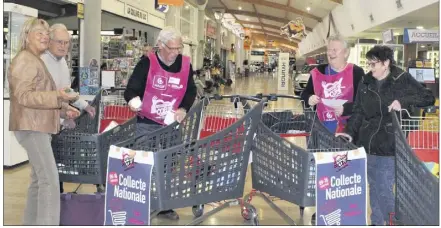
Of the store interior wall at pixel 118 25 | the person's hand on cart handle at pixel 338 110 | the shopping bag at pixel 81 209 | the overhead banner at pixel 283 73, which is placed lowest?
the shopping bag at pixel 81 209

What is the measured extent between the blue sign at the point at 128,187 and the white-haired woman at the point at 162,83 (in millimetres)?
804

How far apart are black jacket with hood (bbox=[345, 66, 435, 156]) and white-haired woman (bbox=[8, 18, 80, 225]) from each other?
1.88 meters

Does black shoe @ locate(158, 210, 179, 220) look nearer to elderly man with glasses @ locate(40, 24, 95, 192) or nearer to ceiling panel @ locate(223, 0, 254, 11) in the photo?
elderly man with glasses @ locate(40, 24, 95, 192)

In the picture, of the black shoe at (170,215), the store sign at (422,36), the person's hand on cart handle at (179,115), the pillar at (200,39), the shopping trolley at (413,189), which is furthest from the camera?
the pillar at (200,39)

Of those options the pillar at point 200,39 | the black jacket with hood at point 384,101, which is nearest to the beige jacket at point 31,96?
the black jacket with hood at point 384,101

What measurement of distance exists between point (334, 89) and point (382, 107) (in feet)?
1.68

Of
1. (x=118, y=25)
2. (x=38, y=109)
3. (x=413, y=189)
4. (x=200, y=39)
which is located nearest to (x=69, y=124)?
(x=38, y=109)

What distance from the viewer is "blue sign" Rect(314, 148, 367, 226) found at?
2.86 metres

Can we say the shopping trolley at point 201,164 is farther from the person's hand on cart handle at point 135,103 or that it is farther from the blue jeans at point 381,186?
the blue jeans at point 381,186

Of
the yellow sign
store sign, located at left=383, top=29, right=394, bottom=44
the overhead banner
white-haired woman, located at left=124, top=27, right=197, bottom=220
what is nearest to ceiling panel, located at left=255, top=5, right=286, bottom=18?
the overhead banner

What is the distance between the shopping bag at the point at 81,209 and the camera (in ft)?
11.5

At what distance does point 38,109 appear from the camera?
315cm

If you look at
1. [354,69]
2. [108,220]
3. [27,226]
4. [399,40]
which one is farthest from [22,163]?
[399,40]

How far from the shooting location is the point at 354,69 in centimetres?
386
